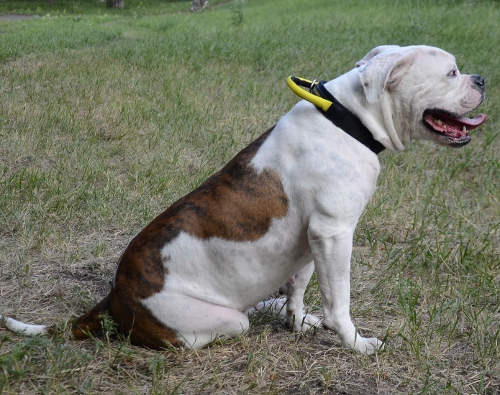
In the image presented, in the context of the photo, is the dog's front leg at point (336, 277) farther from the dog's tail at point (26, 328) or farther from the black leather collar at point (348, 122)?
the dog's tail at point (26, 328)

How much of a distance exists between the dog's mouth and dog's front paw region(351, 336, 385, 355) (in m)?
1.06

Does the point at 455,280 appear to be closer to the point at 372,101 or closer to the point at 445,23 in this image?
the point at 372,101

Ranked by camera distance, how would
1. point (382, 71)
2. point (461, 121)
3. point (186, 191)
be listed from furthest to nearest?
point (186, 191)
point (461, 121)
point (382, 71)

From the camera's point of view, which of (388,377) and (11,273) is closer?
(388,377)

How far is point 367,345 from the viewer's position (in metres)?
3.21

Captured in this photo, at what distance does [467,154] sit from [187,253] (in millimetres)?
4090

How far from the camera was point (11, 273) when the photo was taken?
3863 millimetres

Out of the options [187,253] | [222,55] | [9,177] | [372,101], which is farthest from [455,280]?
[222,55]

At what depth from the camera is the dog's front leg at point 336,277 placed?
3.00m

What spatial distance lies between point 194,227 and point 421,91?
128 centimetres

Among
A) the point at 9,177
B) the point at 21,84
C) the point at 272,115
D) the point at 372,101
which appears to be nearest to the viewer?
the point at 372,101

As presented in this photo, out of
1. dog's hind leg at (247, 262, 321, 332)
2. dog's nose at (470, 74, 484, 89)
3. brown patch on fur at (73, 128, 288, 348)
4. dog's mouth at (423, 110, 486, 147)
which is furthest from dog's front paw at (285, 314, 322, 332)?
dog's nose at (470, 74, 484, 89)

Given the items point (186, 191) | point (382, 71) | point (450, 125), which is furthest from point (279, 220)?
point (186, 191)

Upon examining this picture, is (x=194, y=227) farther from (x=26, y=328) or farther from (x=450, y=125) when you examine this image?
(x=450, y=125)
